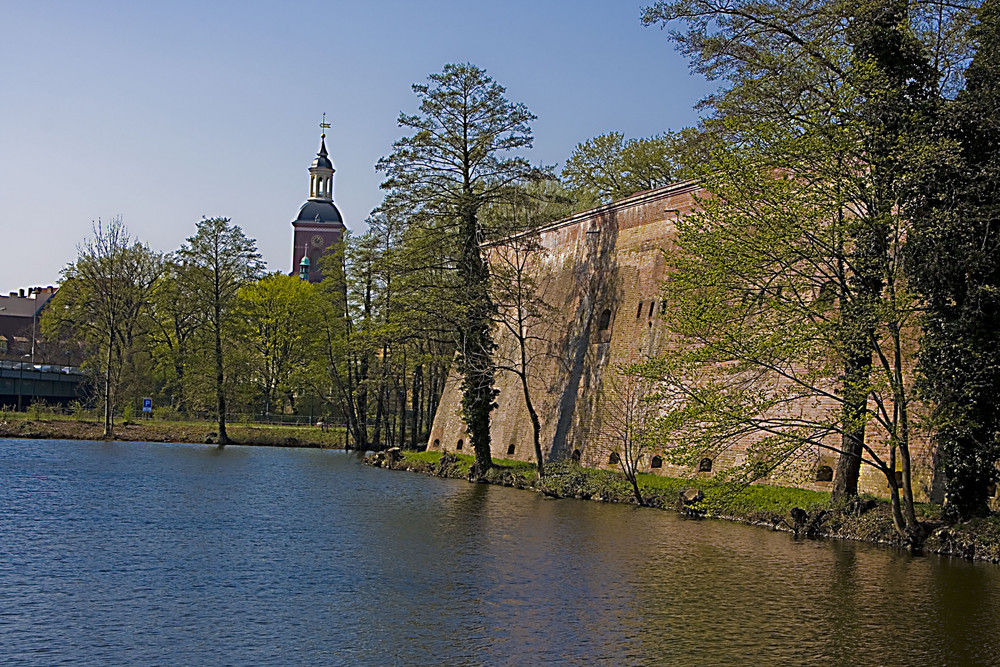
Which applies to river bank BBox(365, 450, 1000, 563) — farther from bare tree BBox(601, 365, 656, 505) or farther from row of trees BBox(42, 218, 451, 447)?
row of trees BBox(42, 218, 451, 447)

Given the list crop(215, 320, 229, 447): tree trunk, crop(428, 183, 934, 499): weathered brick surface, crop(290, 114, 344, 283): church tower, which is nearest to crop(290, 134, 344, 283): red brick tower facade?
crop(290, 114, 344, 283): church tower

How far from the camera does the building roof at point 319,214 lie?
116438mm

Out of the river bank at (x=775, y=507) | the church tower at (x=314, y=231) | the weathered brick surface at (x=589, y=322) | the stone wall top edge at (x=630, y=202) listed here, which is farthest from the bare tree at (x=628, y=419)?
the church tower at (x=314, y=231)

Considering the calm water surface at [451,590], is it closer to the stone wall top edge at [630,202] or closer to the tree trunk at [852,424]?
the tree trunk at [852,424]

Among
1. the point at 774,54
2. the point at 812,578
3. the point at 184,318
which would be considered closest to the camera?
the point at 812,578

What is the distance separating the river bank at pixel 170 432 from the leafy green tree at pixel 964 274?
38939 mm

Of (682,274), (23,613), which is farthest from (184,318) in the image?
(23,613)

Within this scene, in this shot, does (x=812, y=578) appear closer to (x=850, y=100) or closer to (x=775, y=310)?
(x=775, y=310)

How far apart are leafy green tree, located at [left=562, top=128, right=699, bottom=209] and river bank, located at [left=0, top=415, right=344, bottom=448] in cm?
1877

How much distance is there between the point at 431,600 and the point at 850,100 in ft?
40.0

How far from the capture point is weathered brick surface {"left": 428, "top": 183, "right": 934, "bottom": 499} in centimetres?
2975

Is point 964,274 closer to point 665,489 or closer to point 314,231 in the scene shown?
point 665,489

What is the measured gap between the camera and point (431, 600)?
13.6m

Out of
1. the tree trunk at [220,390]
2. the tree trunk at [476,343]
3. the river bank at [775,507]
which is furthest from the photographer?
the tree trunk at [220,390]
